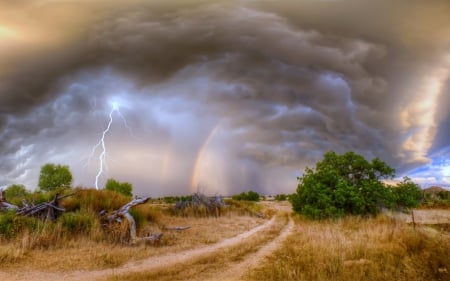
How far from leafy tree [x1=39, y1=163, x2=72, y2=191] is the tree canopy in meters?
39.2

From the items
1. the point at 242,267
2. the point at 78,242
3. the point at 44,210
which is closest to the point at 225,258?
the point at 242,267

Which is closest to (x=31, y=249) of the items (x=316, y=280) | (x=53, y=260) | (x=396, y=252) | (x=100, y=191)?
(x=53, y=260)

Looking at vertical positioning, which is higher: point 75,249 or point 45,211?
point 45,211

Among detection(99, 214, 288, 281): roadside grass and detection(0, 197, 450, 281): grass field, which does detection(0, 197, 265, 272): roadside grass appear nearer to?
detection(0, 197, 450, 281): grass field

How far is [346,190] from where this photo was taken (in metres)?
21.0

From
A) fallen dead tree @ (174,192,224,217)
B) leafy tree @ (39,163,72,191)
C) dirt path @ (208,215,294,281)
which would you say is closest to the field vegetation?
dirt path @ (208,215,294,281)

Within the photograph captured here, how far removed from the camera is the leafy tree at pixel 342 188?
20767 millimetres

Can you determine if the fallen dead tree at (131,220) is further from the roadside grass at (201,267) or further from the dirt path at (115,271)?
the roadside grass at (201,267)

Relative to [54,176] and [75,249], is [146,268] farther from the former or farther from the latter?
[54,176]

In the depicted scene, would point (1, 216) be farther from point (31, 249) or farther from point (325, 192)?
point (325, 192)

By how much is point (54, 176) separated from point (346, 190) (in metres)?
44.4

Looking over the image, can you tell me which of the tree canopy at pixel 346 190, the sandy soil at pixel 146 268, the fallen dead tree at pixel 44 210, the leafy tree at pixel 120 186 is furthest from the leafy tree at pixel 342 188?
the leafy tree at pixel 120 186

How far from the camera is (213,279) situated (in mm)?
8047

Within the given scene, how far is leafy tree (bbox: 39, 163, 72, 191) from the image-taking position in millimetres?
48066
